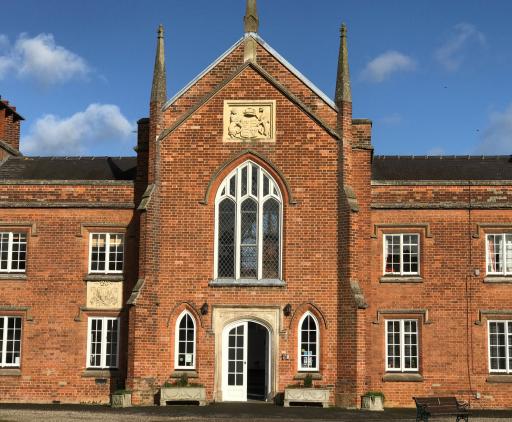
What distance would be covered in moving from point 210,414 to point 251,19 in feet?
46.5

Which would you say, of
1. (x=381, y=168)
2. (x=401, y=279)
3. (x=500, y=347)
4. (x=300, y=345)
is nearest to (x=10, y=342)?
(x=300, y=345)

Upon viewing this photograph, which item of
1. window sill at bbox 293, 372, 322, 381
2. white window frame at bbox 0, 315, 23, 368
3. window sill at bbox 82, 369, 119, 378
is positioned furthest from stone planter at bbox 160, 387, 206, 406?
white window frame at bbox 0, 315, 23, 368

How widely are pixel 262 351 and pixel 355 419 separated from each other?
13.9 m

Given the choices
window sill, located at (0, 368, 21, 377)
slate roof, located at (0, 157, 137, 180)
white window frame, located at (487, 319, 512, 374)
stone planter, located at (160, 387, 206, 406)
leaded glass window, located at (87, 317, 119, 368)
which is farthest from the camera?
slate roof, located at (0, 157, 137, 180)

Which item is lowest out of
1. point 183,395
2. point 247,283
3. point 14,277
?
point 183,395

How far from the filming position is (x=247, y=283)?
27.6m

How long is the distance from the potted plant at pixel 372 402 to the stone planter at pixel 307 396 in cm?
119

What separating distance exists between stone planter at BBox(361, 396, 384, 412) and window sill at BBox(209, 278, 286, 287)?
4619 mm

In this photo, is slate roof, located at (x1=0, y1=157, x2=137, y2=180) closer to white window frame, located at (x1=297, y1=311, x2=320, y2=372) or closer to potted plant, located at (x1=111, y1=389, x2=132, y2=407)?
potted plant, located at (x1=111, y1=389, x2=132, y2=407)

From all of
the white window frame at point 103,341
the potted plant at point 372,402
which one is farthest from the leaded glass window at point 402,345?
the white window frame at point 103,341

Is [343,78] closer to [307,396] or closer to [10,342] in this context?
[307,396]

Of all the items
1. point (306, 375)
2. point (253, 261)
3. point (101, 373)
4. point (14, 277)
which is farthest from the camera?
point (14, 277)

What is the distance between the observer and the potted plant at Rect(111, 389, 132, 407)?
26.3m

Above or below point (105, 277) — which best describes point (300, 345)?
below
